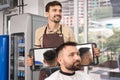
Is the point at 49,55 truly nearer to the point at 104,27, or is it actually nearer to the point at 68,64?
the point at 68,64

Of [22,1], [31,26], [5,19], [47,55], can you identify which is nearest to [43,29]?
[47,55]

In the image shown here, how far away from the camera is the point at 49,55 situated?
234cm

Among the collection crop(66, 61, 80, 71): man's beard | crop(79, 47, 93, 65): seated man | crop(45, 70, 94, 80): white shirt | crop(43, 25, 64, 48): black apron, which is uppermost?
crop(43, 25, 64, 48): black apron

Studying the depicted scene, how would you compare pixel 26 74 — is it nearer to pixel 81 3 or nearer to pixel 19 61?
pixel 19 61

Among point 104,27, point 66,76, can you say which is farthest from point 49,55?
point 104,27

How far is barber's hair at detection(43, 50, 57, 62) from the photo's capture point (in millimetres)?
2258

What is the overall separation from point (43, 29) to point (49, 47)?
0.33 metres

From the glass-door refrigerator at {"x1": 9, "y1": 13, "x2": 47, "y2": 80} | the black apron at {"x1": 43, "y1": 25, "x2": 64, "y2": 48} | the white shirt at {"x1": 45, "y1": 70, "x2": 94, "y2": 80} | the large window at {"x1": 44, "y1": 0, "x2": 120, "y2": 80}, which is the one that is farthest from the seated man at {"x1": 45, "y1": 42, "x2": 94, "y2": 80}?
the large window at {"x1": 44, "y1": 0, "x2": 120, "y2": 80}

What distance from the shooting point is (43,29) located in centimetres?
266

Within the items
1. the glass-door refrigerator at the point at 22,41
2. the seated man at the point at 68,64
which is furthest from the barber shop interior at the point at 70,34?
the seated man at the point at 68,64

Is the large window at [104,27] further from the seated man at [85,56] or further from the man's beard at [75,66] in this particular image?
the man's beard at [75,66]

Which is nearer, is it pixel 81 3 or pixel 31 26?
pixel 31 26

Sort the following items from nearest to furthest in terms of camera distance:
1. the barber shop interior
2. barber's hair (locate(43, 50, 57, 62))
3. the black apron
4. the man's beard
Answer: the man's beard
barber's hair (locate(43, 50, 57, 62))
the black apron
the barber shop interior

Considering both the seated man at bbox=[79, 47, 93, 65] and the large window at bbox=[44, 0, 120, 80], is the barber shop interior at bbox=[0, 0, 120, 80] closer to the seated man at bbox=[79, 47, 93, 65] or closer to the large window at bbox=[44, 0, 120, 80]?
the large window at bbox=[44, 0, 120, 80]
